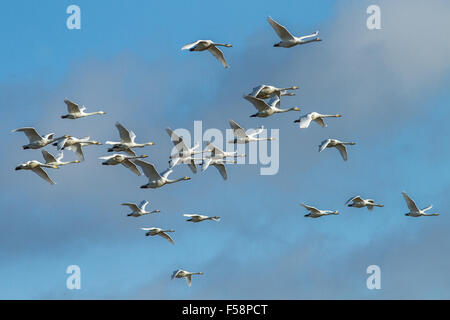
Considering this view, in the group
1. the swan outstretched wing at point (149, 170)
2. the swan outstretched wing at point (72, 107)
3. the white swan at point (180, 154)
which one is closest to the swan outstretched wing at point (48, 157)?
the swan outstretched wing at point (72, 107)

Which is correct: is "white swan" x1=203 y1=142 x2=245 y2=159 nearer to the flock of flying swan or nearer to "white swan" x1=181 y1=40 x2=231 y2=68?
the flock of flying swan

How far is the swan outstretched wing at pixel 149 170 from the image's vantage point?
66188 mm

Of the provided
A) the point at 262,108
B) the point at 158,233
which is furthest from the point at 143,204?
the point at 262,108

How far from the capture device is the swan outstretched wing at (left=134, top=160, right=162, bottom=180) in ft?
217

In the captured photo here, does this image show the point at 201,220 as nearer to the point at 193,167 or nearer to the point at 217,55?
the point at 193,167

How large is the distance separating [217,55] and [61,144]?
9175 mm

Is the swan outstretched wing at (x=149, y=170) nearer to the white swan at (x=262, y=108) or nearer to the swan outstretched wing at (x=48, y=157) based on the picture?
the white swan at (x=262, y=108)

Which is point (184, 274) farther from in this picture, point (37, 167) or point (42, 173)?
point (37, 167)

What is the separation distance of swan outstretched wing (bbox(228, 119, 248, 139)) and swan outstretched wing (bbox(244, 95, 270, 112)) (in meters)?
2.02

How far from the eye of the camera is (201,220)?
71938mm

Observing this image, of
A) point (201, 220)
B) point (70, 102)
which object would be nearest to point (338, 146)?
point (201, 220)

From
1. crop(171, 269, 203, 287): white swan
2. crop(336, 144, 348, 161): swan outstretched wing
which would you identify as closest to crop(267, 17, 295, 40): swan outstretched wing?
crop(336, 144, 348, 161): swan outstretched wing

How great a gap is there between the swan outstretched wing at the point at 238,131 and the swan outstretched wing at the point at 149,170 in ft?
15.5

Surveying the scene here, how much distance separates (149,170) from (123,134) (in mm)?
2504
